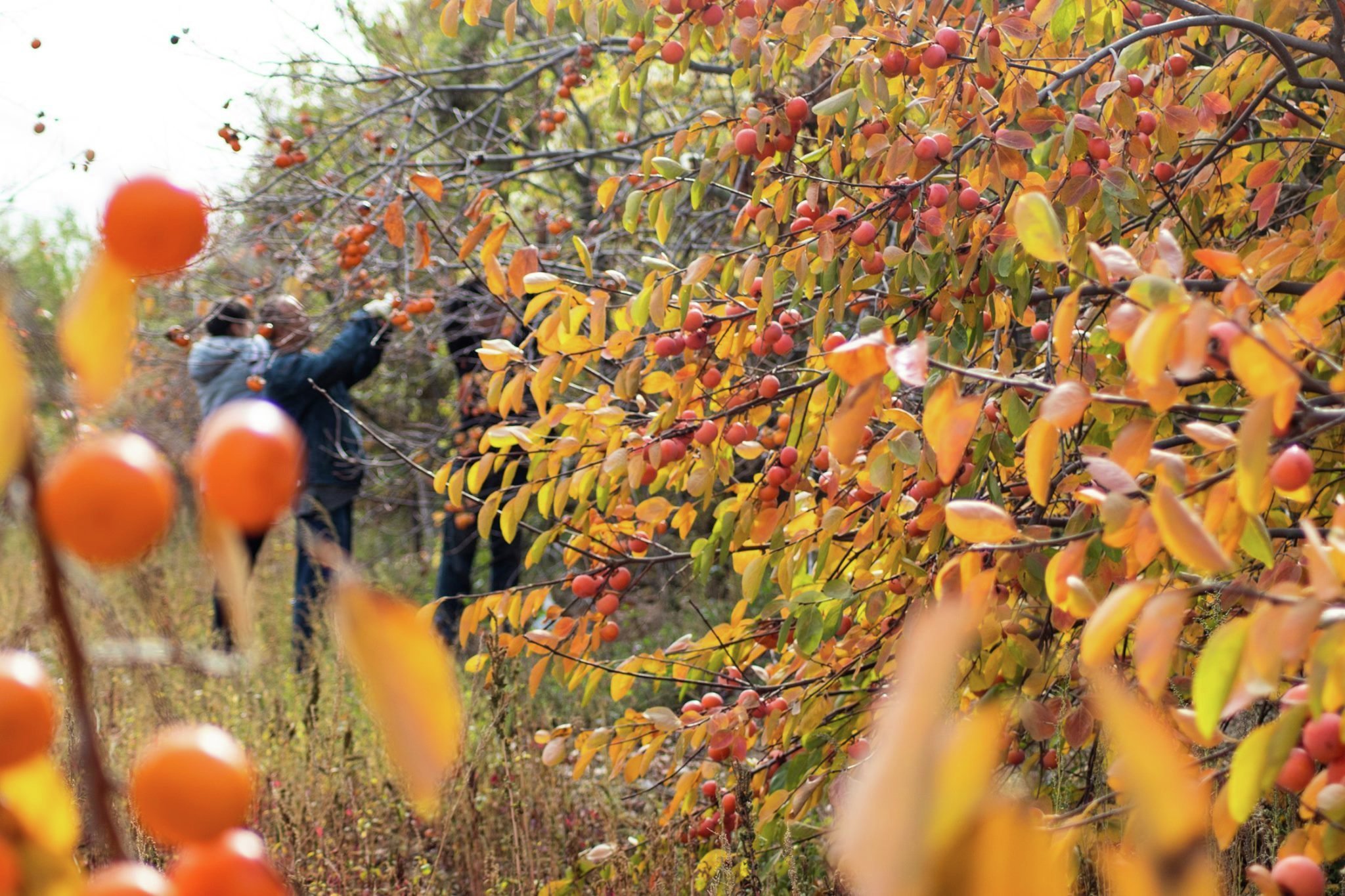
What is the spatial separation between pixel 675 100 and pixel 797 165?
13.0ft

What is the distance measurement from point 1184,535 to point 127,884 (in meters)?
0.54

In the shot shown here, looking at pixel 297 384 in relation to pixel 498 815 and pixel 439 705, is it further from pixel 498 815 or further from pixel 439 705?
pixel 439 705

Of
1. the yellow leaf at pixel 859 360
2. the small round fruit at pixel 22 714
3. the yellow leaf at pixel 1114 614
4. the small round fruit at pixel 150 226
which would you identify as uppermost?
the small round fruit at pixel 150 226

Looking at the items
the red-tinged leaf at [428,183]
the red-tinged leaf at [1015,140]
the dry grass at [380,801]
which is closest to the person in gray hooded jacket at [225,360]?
the dry grass at [380,801]

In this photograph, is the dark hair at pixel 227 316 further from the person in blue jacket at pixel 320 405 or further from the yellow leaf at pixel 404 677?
the yellow leaf at pixel 404 677

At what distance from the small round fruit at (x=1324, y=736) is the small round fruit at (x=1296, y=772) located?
9 centimetres

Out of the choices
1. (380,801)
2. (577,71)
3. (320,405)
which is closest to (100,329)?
(380,801)

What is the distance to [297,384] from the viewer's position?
200 inches

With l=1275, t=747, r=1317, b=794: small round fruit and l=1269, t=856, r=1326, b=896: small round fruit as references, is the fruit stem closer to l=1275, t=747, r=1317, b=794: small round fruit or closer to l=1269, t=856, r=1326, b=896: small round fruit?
l=1269, t=856, r=1326, b=896: small round fruit

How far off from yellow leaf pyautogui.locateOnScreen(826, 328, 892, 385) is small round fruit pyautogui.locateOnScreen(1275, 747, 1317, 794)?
460mm

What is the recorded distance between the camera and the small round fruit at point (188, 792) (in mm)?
284

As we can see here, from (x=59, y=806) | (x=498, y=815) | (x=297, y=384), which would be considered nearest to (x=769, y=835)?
(x=498, y=815)

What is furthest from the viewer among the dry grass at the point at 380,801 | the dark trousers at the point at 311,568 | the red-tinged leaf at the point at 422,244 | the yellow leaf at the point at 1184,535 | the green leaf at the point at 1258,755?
the dark trousers at the point at 311,568

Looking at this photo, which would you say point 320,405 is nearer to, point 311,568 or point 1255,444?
point 311,568
